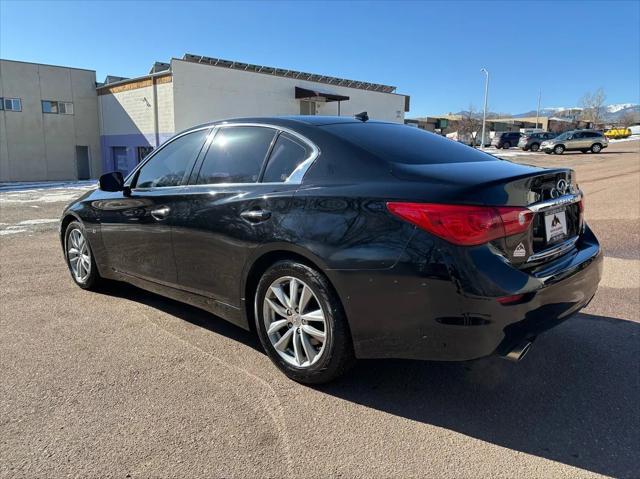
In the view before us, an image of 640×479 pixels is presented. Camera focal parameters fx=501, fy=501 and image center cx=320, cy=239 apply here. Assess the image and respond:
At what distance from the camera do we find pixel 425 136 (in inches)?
152

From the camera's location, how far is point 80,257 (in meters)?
5.18

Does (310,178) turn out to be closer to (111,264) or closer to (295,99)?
(111,264)

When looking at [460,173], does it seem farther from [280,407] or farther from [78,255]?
[78,255]

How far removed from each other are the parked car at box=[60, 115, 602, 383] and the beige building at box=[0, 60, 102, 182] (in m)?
28.2

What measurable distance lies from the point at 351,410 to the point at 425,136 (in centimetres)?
212

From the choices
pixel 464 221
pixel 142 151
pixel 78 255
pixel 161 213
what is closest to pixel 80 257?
pixel 78 255

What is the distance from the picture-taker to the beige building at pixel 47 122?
2695 cm

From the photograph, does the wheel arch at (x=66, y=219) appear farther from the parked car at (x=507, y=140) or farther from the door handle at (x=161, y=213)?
the parked car at (x=507, y=140)

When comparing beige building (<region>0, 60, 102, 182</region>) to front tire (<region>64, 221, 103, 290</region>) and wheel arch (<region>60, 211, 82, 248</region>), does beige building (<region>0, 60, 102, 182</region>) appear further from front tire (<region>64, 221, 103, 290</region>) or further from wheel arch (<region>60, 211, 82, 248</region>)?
front tire (<region>64, 221, 103, 290</region>)

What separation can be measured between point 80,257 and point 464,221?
13.7 ft

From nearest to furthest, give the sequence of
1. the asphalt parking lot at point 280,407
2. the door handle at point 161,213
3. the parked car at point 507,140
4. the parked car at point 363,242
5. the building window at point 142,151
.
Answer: the asphalt parking lot at point 280,407 < the parked car at point 363,242 < the door handle at point 161,213 < the building window at point 142,151 < the parked car at point 507,140

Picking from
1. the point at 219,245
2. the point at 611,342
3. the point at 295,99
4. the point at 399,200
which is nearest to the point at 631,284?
the point at 611,342

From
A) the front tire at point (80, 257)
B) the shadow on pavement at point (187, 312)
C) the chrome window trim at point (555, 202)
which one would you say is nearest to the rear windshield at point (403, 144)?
the chrome window trim at point (555, 202)

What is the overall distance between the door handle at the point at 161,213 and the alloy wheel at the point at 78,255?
4.50 feet
